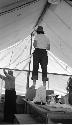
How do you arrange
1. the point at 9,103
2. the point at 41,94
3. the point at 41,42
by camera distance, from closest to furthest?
the point at 41,94 < the point at 9,103 < the point at 41,42

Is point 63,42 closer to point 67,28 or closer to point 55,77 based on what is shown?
point 67,28

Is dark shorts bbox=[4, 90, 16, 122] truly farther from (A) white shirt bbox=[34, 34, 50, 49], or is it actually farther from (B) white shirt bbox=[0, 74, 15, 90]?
(A) white shirt bbox=[34, 34, 50, 49]

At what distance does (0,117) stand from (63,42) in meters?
2.67

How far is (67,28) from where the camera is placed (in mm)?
4715

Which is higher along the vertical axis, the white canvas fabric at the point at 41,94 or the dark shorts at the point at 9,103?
the white canvas fabric at the point at 41,94

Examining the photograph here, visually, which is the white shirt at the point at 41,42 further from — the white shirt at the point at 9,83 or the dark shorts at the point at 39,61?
the white shirt at the point at 9,83

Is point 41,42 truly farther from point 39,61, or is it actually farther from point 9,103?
point 9,103

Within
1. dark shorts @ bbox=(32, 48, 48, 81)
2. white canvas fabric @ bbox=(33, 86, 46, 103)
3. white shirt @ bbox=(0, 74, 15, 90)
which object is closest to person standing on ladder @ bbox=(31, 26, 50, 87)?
dark shorts @ bbox=(32, 48, 48, 81)

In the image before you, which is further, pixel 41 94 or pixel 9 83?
pixel 9 83

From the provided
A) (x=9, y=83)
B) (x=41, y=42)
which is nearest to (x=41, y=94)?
(x=9, y=83)

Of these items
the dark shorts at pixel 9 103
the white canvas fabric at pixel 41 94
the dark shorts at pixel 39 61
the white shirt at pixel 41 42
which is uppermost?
the white shirt at pixel 41 42

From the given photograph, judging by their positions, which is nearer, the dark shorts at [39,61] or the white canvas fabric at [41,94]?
the white canvas fabric at [41,94]

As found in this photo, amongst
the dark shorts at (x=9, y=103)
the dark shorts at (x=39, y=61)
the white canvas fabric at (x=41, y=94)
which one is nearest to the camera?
the white canvas fabric at (x=41, y=94)

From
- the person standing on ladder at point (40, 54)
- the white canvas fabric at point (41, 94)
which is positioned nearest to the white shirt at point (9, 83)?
the person standing on ladder at point (40, 54)
